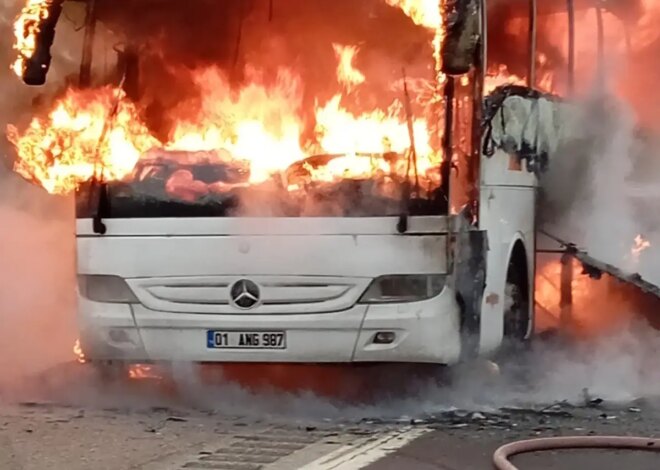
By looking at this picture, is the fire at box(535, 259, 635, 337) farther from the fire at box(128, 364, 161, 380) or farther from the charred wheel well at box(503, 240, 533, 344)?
the fire at box(128, 364, 161, 380)

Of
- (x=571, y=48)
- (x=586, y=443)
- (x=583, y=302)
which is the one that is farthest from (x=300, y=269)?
(x=571, y=48)

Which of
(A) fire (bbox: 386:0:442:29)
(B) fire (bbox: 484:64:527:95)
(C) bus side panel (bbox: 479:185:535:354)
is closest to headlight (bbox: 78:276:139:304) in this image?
(C) bus side panel (bbox: 479:185:535:354)

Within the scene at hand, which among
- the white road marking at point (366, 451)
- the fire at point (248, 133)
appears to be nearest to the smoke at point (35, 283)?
the fire at point (248, 133)

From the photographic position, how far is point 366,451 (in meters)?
7.97

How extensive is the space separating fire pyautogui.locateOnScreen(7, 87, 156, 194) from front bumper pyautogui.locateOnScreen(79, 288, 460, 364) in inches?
39.4

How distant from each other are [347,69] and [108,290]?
234 cm

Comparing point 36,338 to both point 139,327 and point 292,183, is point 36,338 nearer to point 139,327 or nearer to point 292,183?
point 139,327

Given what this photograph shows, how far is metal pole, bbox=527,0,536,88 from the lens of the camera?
36.7 feet

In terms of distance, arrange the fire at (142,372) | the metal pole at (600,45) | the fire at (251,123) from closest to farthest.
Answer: the fire at (251,123), the fire at (142,372), the metal pole at (600,45)

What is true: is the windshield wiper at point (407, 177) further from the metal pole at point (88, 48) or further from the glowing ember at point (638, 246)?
the glowing ember at point (638, 246)

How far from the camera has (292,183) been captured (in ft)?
30.3

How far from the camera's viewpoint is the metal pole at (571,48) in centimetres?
1192

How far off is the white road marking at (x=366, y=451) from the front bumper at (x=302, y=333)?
0.66 metres

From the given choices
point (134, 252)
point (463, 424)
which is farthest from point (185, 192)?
point (463, 424)
